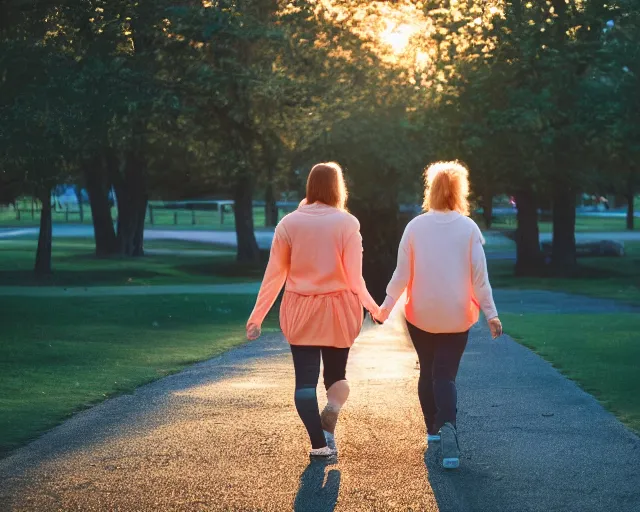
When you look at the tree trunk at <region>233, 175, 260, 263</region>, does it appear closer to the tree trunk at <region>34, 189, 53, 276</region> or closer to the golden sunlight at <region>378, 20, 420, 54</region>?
the golden sunlight at <region>378, 20, 420, 54</region>

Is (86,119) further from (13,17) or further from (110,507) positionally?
(110,507)

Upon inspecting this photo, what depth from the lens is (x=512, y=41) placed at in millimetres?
31500

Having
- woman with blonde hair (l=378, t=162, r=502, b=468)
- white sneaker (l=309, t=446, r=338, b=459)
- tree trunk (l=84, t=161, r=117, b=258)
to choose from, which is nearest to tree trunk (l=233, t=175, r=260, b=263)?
tree trunk (l=84, t=161, r=117, b=258)

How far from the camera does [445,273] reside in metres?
7.94

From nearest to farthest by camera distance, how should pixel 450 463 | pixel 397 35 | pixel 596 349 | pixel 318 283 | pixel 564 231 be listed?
pixel 450 463, pixel 318 283, pixel 596 349, pixel 564 231, pixel 397 35

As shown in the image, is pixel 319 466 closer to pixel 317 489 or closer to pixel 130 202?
pixel 317 489

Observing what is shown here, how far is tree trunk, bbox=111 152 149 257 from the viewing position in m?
42.2

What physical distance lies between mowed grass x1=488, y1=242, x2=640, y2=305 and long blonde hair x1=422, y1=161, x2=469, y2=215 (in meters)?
21.3

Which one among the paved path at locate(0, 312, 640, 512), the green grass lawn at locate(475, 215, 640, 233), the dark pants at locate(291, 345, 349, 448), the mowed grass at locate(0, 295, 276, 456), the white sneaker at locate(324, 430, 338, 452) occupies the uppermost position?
the dark pants at locate(291, 345, 349, 448)

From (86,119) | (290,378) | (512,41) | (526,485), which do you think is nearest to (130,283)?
(512,41)

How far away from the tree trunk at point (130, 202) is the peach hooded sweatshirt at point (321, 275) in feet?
111

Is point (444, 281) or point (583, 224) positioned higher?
point (444, 281)

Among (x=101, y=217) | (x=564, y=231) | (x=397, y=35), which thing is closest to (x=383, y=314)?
(x=564, y=231)

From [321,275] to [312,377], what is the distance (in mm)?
622
